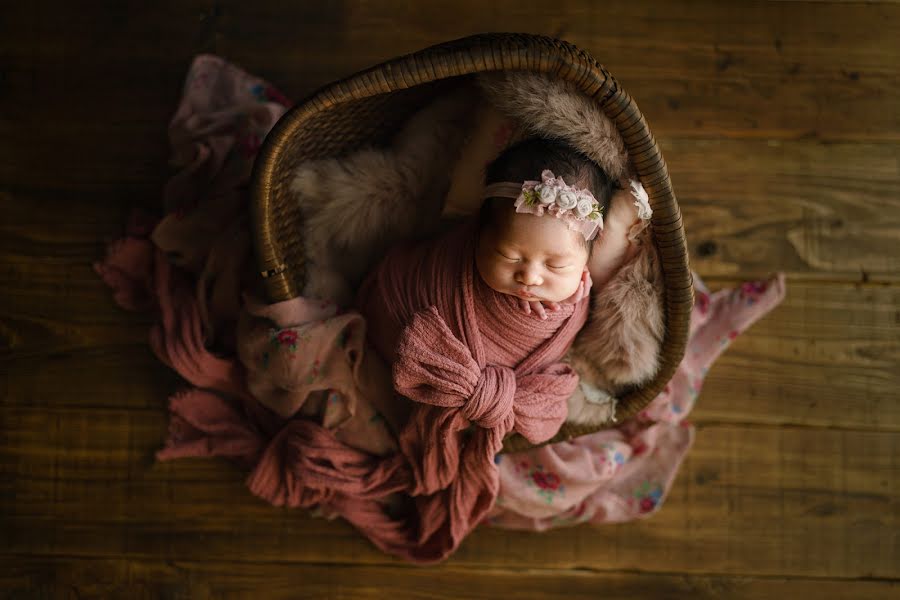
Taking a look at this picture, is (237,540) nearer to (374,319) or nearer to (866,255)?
(374,319)

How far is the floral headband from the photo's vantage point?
1.00 m

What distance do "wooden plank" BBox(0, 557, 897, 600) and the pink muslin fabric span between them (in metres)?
0.08

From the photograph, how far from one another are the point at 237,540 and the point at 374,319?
0.52m

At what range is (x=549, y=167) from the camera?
104 centimetres

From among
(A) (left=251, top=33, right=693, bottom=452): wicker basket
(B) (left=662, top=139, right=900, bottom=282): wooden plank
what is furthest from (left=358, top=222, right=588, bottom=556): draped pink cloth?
(B) (left=662, top=139, right=900, bottom=282): wooden plank

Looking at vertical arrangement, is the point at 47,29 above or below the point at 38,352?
above

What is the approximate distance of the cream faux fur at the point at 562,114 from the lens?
3.32 ft

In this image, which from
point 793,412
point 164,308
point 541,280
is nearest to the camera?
point 541,280

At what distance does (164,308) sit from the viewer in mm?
1328

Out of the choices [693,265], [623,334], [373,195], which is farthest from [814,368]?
[373,195]

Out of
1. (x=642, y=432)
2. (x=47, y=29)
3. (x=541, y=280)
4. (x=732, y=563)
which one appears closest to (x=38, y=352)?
(x=47, y=29)

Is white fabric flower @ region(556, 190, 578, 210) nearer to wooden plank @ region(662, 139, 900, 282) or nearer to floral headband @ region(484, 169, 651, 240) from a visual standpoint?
floral headband @ region(484, 169, 651, 240)

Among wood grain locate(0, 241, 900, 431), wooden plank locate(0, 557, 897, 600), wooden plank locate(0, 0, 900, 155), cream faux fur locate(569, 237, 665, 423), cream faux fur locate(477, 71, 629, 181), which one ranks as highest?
cream faux fur locate(477, 71, 629, 181)

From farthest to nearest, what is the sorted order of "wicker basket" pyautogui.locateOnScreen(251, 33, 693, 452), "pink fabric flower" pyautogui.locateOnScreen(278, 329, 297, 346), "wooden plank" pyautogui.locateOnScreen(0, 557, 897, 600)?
"wooden plank" pyautogui.locateOnScreen(0, 557, 897, 600)
"pink fabric flower" pyautogui.locateOnScreen(278, 329, 297, 346)
"wicker basket" pyautogui.locateOnScreen(251, 33, 693, 452)
